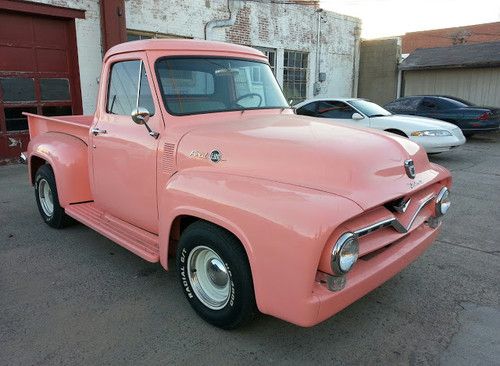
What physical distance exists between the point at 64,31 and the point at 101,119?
6.95m

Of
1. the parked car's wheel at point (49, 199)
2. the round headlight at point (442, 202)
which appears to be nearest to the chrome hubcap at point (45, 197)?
the parked car's wheel at point (49, 199)

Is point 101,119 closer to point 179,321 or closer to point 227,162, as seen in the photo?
point 227,162

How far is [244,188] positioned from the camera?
282 cm

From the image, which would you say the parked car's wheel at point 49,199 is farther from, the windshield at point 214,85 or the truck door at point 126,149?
the windshield at point 214,85

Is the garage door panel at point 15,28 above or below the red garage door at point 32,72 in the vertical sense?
above

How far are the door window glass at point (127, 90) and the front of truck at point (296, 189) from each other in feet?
0.61

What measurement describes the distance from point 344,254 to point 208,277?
1.18 metres

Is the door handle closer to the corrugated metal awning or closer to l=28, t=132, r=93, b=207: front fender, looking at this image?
l=28, t=132, r=93, b=207: front fender

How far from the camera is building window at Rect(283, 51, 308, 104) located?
16.5m

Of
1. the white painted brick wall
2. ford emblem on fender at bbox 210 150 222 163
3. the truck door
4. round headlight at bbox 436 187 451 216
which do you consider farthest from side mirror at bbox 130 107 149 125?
the white painted brick wall

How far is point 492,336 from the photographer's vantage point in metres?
3.08

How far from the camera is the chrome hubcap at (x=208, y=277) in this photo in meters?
3.11

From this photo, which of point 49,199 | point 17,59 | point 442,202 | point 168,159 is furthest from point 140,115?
point 17,59

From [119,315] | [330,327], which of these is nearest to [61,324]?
[119,315]
